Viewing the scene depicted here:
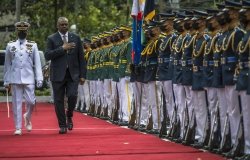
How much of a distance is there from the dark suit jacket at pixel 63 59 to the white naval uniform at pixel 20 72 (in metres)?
0.35

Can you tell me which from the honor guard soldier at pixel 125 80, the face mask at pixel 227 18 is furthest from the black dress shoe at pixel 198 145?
the honor guard soldier at pixel 125 80

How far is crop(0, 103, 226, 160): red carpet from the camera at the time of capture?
43.7ft

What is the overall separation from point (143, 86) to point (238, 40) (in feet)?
19.1

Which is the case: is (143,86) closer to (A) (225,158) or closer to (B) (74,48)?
(B) (74,48)

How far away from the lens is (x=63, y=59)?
17797mm

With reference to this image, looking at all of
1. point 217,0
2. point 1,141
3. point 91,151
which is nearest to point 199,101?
point 91,151

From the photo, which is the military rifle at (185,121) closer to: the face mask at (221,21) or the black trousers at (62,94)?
the face mask at (221,21)

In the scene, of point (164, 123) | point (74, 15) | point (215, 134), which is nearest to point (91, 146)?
point (215, 134)

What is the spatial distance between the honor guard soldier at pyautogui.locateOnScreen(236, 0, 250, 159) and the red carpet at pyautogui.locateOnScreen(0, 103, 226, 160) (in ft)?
1.97

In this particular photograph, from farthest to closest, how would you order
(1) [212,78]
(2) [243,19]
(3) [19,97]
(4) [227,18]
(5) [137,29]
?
(5) [137,29], (3) [19,97], (1) [212,78], (4) [227,18], (2) [243,19]

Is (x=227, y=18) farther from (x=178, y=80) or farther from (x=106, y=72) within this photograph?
(x=106, y=72)

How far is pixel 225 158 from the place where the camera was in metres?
12.9

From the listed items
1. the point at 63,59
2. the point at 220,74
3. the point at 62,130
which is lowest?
the point at 62,130

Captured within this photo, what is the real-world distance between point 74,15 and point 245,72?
3498 cm
